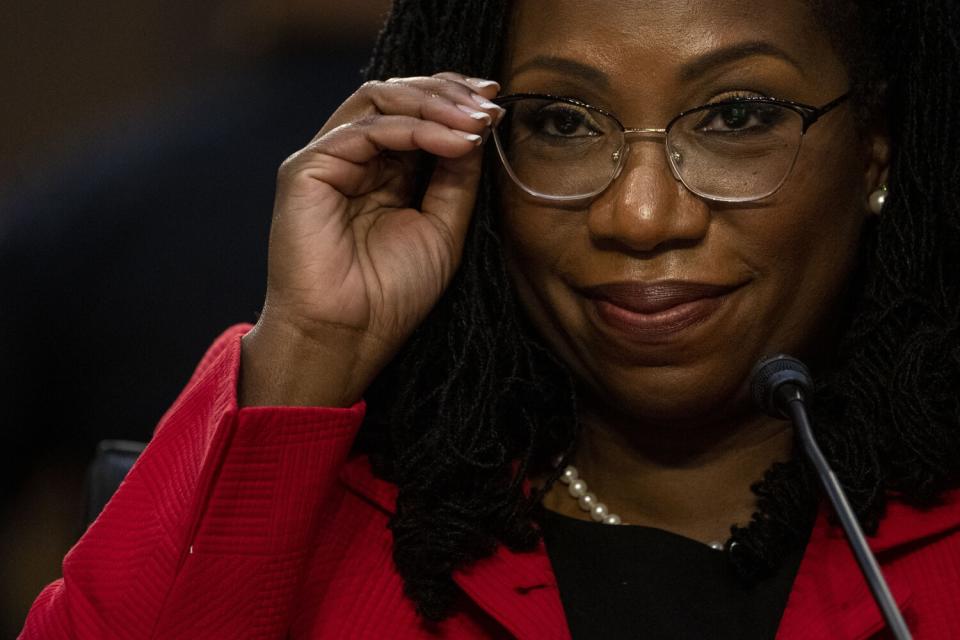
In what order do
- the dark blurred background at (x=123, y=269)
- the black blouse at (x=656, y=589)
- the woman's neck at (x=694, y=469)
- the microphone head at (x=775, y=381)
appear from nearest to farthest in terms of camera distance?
the microphone head at (x=775, y=381)
the black blouse at (x=656, y=589)
the woman's neck at (x=694, y=469)
the dark blurred background at (x=123, y=269)

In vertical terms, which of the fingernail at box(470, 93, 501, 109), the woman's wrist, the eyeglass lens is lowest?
the woman's wrist

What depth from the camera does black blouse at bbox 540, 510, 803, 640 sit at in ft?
5.55

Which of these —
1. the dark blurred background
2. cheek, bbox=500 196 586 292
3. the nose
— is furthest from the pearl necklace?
the dark blurred background

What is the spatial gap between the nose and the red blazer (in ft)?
1.24

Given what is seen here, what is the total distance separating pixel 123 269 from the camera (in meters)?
2.93

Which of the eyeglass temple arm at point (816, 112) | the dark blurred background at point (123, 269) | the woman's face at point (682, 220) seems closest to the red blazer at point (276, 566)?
the woman's face at point (682, 220)

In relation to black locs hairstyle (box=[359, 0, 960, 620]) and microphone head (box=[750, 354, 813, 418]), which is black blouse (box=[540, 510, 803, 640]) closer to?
black locs hairstyle (box=[359, 0, 960, 620])

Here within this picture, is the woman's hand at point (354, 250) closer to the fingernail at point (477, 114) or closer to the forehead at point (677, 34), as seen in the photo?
the fingernail at point (477, 114)

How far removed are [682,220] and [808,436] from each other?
35 cm

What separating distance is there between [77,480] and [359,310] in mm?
1439

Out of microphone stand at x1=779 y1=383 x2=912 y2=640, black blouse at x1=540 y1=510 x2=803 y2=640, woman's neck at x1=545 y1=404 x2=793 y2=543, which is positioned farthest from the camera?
woman's neck at x1=545 y1=404 x2=793 y2=543

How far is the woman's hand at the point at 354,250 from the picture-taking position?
64.9 inches

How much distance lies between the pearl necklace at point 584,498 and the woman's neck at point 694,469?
19 mm

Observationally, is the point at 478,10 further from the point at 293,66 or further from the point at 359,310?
the point at 293,66
